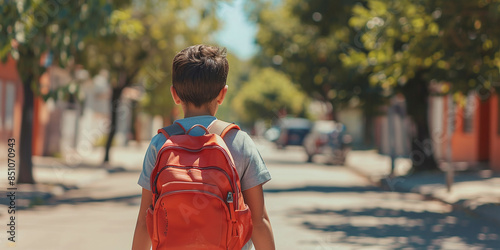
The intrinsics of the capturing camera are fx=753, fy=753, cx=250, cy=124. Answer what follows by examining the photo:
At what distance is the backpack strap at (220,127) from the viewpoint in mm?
2715

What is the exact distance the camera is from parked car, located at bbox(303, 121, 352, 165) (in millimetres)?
29203

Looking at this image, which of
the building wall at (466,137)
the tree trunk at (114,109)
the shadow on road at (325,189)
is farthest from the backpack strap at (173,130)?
the building wall at (466,137)

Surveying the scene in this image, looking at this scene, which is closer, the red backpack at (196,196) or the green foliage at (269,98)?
the red backpack at (196,196)

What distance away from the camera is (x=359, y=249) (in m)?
8.09

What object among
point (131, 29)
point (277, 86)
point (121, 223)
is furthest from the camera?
point (277, 86)

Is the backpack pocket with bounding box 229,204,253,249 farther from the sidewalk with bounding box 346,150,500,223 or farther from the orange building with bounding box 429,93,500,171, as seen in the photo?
the orange building with bounding box 429,93,500,171

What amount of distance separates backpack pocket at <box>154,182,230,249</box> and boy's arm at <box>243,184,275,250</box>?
0.73ft

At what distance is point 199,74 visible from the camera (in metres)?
2.70

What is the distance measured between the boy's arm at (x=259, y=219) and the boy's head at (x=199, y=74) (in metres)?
0.38

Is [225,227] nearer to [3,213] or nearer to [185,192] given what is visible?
[185,192]

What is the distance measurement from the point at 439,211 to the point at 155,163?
1039 cm

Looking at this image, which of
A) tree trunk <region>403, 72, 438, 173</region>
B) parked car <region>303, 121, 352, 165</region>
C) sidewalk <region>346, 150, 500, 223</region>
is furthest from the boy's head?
parked car <region>303, 121, 352, 165</region>

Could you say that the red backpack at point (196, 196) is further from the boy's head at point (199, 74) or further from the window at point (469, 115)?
the window at point (469, 115)

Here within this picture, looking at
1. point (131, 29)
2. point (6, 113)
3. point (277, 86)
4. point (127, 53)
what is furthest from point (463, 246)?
point (277, 86)
